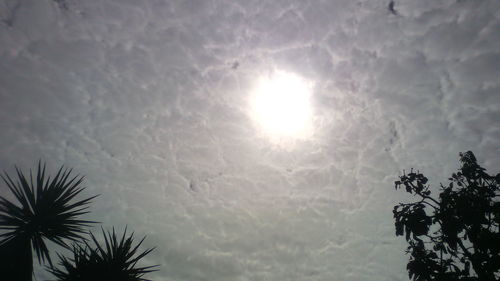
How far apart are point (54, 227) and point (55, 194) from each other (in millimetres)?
997

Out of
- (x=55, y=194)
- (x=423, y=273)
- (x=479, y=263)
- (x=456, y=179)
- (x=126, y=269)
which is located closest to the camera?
(x=479, y=263)

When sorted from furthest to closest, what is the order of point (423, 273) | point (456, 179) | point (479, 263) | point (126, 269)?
1. point (126, 269)
2. point (456, 179)
3. point (423, 273)
4. point (479, 263)

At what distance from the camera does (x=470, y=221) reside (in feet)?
19.5

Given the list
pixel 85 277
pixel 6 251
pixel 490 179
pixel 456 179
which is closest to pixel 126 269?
pixel 85 277

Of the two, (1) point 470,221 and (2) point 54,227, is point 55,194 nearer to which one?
(2) point 54,227

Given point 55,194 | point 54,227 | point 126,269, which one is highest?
point 55,194

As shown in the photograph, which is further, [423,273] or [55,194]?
[55,194]

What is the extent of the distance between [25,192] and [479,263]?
12107mm

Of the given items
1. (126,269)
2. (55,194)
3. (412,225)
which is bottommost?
(126,269)

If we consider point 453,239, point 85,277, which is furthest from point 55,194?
point 453,239

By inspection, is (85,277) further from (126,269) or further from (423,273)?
(423,273)

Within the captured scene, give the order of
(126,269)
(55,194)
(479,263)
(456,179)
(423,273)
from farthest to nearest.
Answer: (55,194) < (126,269) < (456,179) < (423,273) < (479,263)

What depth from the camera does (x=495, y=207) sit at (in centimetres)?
593

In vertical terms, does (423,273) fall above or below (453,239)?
below
